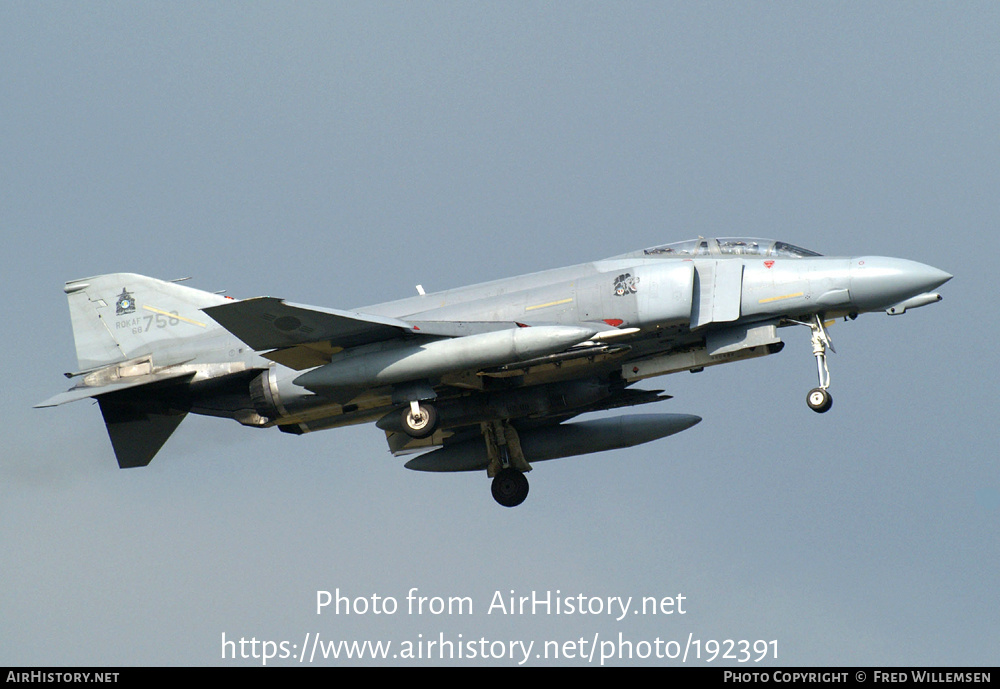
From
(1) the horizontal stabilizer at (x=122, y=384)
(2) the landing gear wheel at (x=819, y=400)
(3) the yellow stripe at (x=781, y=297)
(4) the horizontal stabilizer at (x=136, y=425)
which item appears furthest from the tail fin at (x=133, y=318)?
(2) the landing gear wheel at (x=819, y=400)

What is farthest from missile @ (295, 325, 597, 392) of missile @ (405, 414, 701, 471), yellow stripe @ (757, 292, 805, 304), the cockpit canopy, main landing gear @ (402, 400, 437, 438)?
missile @ (405, 414, 701, 471)

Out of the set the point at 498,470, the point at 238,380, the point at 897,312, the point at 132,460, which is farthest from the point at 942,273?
the point at 132,460

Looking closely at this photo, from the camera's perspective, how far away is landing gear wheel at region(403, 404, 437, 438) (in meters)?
17.7

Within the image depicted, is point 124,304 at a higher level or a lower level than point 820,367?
higher

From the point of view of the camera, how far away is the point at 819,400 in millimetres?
16891

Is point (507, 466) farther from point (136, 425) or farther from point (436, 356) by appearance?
point (136, 425)

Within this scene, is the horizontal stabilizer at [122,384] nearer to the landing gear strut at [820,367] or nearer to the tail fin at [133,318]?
the tail fin at [133,318]

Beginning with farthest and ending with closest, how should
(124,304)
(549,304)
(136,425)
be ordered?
(124,304)
(136,425)
(549,304)

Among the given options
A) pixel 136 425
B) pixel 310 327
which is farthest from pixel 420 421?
pixel 136 425

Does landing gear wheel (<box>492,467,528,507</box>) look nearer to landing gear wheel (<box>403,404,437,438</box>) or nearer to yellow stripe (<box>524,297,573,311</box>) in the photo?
landing gear wheel (<box>403,404,437,438</box>)

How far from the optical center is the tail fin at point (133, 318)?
64.2 feet

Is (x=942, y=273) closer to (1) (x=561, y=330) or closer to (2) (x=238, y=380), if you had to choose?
(1) (x=561, y=330)

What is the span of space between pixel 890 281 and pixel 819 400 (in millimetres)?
1909

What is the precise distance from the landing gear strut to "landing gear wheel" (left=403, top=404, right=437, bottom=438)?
531cm
